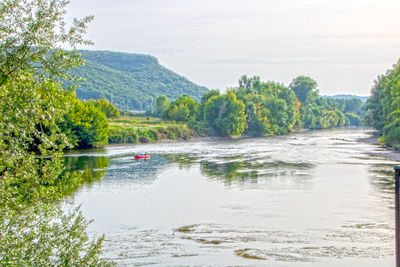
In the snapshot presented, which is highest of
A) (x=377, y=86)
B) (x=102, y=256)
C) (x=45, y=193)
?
(x=377, y=86)

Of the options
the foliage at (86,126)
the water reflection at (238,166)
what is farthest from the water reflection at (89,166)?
the foliage at (86,126)

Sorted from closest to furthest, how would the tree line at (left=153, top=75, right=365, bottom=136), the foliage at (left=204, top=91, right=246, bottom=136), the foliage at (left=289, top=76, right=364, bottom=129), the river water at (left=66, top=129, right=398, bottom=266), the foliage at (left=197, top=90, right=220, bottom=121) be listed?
the river water at (left=66, top=129, right=398, bottom=266) → the foliage at (left=204, top=91, right=246, bottom=136) → the tree line at (left=153, top=75, right=365, bottom=136) → the foliage at (left=197, top=90, right=220, bottom=121) → the foliage at (left=289, top=76, right=364, bottom=129)

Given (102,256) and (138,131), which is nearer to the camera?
(102,256)

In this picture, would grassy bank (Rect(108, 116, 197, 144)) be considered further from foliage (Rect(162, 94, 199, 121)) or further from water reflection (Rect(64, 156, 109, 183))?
water reflection (Rect(64, 156, 109, 183))

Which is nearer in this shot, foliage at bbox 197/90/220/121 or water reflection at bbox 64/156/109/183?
water reflection at bbox 64/156/109/183

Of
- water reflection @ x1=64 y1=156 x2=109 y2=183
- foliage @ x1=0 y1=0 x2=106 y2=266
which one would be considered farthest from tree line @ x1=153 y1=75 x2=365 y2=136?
foliage @ x1=0 y1=0 x2=106 y2=266

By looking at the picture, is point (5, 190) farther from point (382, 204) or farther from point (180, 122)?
point (180, 122)

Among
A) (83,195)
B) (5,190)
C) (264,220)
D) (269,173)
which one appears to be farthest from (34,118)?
(269,173)

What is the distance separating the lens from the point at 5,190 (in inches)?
409

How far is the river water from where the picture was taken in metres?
20.0

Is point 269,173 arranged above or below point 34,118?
below

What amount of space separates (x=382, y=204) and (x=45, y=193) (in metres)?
23.0

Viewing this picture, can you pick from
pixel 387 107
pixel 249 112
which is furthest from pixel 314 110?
→ pixel 387 107

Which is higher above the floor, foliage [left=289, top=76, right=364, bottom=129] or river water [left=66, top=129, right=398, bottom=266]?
foliage [left=289, top=76, right=364, bottom=129]
